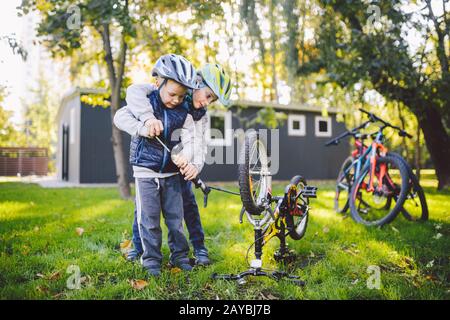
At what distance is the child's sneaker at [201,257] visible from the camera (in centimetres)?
276

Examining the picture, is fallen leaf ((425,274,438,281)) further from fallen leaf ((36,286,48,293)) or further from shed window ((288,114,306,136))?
shed window ((288,114,306,136))

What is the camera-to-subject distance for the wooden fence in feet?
56.3

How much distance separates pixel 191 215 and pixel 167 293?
0.89 metres

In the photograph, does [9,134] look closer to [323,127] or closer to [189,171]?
[323,127]

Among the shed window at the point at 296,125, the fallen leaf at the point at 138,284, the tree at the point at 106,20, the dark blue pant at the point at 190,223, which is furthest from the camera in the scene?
the shed window at the point at 296,125

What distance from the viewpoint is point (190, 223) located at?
3.01m

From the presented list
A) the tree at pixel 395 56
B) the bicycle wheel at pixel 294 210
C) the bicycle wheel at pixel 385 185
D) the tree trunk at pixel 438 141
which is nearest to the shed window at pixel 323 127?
the tree at pixel 395 56

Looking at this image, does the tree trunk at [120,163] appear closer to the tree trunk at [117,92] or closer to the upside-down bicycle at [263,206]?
the tree trunk at [117,92]

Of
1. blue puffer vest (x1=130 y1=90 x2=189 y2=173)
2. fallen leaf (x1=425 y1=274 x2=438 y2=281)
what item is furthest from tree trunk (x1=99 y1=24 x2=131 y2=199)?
fallen leaf (x1=425 y1=274 x2=438 y2=281)

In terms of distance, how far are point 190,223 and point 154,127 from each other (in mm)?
991

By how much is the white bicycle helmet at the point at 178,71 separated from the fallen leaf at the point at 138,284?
1.22 metres
